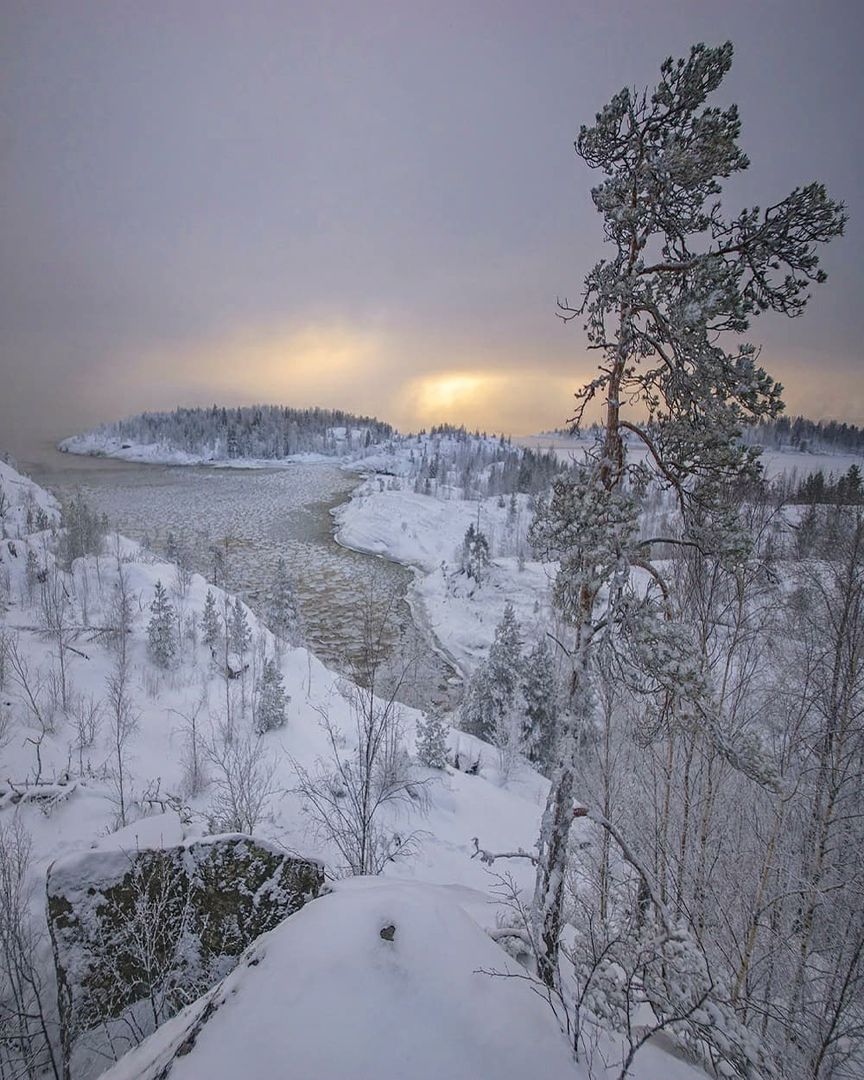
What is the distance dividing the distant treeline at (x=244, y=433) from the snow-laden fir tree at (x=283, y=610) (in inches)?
4343

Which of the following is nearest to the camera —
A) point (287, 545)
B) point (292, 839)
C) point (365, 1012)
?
point (365, 1012)

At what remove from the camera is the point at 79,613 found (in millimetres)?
18797

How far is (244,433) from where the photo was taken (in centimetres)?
12750

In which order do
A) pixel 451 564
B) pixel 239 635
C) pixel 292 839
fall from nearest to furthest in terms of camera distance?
pixel 292 839
pixel 239 635
pixel 451 564

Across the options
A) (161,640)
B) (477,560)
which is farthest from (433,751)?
(477,560)

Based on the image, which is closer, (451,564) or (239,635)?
(239,635)

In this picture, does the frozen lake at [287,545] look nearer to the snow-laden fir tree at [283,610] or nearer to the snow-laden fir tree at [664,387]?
the snow-laden fir tree at [283,610]

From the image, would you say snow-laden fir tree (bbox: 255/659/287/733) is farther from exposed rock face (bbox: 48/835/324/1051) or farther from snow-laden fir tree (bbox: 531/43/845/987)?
snow-laden fir tree (bbox: 531/43/845/987)

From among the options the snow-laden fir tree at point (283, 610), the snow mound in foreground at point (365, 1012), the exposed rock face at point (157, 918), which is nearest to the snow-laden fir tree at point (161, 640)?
the snow-laden fir tree at point (283, 610)

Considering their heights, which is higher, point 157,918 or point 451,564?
point 157,918

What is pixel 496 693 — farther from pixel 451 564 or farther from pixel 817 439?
pixel 817 439

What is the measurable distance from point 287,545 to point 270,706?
1246 inches

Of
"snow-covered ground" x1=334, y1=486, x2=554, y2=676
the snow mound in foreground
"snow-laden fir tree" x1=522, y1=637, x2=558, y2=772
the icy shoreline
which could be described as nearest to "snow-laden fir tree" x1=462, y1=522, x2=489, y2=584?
"snow-covered ground" x1=334, y1=486, x2=554, y2=676

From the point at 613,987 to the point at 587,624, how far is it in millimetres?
2683
